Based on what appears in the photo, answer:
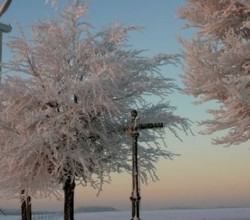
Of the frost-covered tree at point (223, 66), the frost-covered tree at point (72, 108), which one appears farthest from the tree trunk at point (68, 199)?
the frost-covered tree at point (223, 66)

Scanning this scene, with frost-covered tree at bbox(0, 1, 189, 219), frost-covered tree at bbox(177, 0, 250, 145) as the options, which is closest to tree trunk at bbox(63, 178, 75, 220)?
frost-covered tree at bbox(0, 1, 189, 219)

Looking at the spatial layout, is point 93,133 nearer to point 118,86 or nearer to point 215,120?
point 118,86

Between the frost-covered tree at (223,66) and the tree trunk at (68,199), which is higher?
the frost-covered tree at (223,66)

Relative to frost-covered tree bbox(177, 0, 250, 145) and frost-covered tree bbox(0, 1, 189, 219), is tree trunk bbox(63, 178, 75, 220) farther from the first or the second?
frost-covered tree bbox(177, 0, 250, 145)

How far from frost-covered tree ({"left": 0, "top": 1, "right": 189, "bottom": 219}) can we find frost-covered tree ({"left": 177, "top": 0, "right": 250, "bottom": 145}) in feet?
4.21

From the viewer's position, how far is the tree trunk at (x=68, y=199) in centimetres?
1742

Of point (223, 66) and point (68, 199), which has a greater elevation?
point (223, 66)

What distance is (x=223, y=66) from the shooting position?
17109 millimetres

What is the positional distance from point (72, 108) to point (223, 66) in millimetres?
5034

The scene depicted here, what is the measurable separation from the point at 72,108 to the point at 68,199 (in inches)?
128

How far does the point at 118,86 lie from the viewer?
1766 centimetres

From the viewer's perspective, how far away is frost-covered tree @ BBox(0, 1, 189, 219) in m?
16.2

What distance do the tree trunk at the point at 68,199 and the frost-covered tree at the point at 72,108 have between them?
0.03 metres

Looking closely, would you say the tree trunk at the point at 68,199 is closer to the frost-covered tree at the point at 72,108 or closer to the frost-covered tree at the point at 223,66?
the frost-covered tree at the point at 72,108
